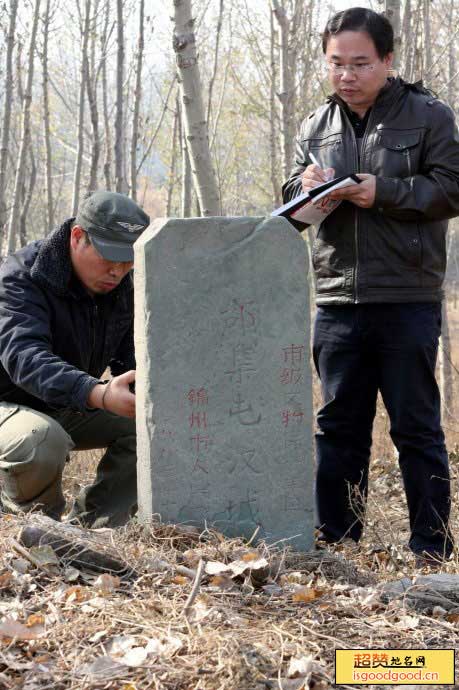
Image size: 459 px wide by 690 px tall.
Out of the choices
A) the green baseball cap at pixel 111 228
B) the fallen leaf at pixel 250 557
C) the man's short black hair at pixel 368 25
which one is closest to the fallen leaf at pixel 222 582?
the fallen leaf at pixel 250 557

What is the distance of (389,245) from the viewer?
3.38m

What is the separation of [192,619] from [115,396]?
40.3 inches

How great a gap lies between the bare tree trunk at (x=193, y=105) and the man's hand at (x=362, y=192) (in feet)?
5.03

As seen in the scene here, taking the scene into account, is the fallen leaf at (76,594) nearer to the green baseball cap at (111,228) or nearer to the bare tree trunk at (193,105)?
the green baseball cap at (111,228)

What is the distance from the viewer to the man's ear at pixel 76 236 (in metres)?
3.58

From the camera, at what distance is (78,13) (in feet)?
29.5

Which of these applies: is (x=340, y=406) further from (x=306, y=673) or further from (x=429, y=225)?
(x=306, y=673)

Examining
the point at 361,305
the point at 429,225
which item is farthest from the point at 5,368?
the point at 429,225

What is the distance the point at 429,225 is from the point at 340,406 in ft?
2.79

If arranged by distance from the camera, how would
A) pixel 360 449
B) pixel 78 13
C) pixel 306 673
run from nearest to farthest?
pixel 306 673
pixel 360 449
pixel 78 13

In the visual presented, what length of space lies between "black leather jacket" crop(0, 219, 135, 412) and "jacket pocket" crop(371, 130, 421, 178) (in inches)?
→ 51.1

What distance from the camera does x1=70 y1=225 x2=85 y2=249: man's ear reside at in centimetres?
358

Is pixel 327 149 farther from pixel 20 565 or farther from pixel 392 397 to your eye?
pixel 20 565

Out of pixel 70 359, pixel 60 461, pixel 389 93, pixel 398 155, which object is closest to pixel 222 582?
pixel 60 461
